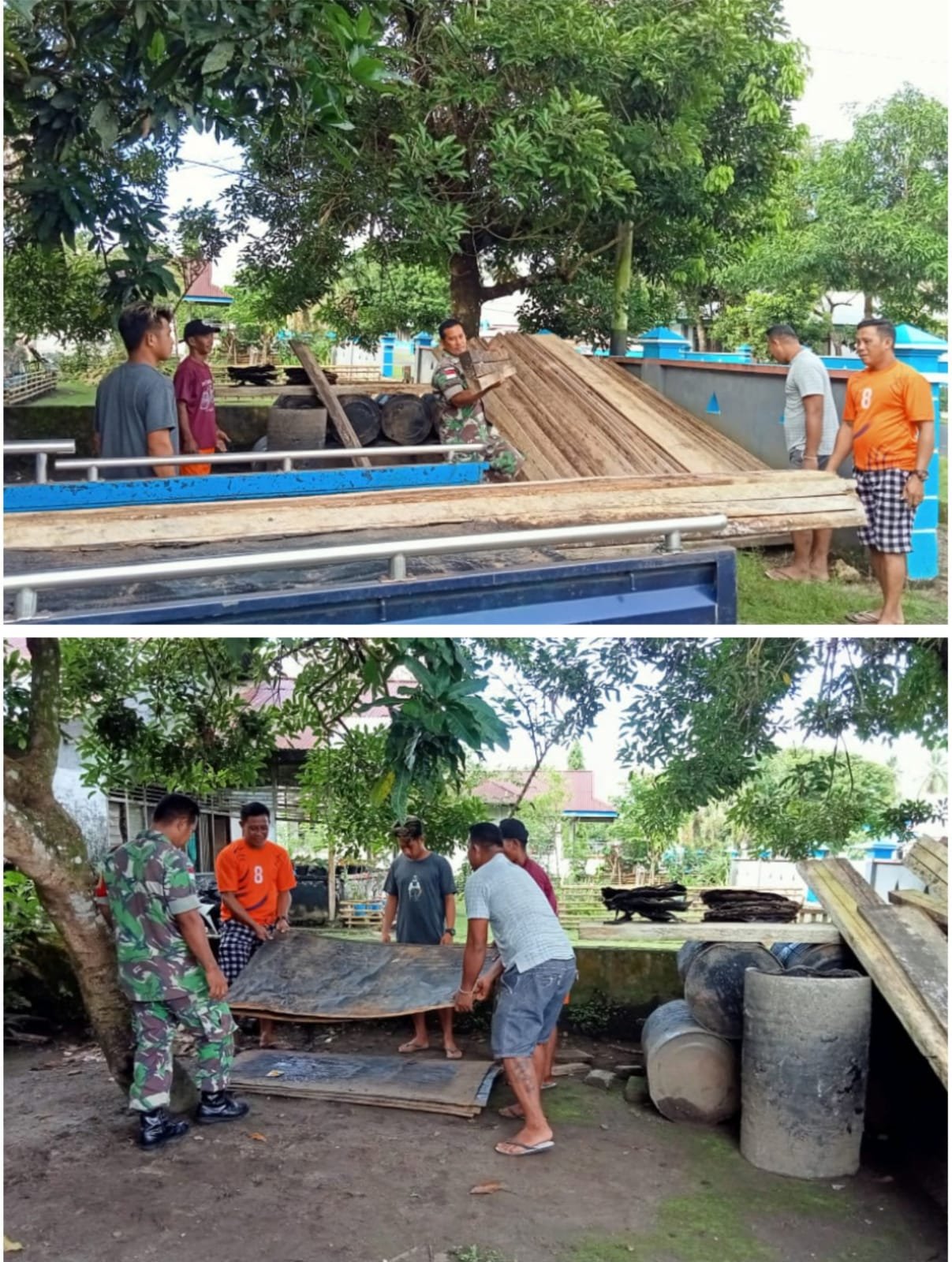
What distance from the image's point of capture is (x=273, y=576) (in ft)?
11.2

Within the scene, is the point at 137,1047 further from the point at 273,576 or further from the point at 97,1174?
the point at 273,576

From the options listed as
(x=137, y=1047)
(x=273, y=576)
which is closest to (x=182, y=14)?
(x=273, y=576)

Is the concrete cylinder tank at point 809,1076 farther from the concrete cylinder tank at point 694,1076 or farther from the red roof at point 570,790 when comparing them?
the red roof at point 570,790

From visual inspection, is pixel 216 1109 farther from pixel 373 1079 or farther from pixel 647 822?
pixel 647 822

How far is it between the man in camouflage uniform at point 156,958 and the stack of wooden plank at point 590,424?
4.93 m

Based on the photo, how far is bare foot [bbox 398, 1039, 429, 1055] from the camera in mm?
6016

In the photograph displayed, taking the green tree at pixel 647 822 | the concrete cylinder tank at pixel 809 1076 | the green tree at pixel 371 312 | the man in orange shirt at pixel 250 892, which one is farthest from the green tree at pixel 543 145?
the concrete cylinder tank at pixel 809 1076

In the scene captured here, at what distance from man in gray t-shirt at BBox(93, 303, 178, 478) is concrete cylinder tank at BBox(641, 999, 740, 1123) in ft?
11.3

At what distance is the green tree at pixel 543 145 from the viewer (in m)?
9.45

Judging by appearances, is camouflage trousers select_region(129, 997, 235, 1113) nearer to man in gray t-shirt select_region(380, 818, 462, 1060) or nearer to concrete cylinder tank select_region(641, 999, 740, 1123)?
man in gray t-shirt select_region(380, 818, 462, 1060)

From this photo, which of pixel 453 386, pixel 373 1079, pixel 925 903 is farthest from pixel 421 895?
pixel 453 386

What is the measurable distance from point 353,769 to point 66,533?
3605 millimetres

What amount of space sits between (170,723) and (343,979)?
2.09 m

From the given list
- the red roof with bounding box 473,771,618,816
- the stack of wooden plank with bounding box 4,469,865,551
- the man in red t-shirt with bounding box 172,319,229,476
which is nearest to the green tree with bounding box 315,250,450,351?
the red roof with bounding box 473,771,618,816
